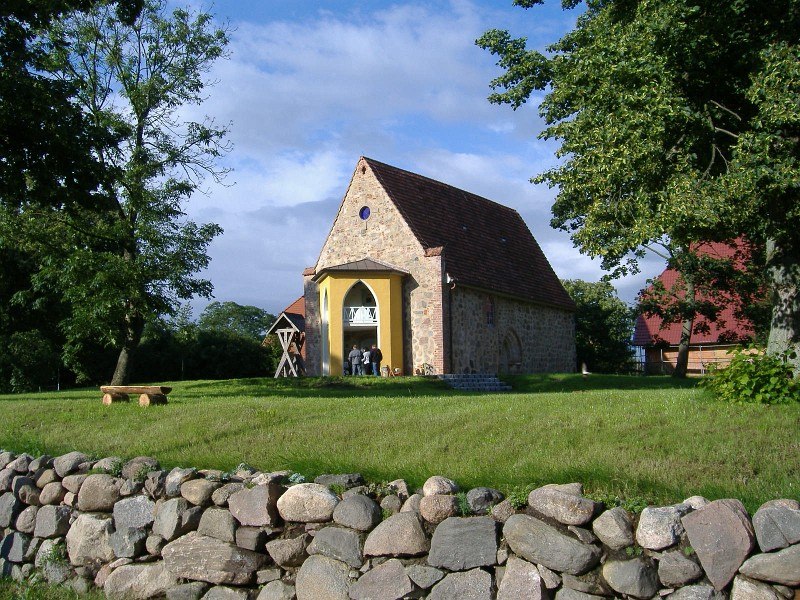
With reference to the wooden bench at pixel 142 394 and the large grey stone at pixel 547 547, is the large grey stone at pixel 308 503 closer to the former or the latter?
the large grey stone at pixel 547 547

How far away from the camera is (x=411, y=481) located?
26.3 ft

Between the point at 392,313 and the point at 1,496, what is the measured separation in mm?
21202

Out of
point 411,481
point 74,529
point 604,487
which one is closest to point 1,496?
point 74,529

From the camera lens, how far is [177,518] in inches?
331

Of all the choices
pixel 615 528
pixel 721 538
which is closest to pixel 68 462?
pixel 615 528

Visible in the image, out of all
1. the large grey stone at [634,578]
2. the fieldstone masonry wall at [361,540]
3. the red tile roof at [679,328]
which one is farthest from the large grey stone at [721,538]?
the red tile roof at [679,328]

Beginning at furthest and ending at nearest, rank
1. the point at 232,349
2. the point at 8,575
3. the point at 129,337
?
the point at 232,349 → the point at 129,337 → the point at 8,575

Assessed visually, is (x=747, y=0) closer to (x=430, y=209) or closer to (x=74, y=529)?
(x=74, y=529)

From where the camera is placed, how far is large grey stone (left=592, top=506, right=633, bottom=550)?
621cm

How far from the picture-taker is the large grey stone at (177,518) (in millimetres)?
8367

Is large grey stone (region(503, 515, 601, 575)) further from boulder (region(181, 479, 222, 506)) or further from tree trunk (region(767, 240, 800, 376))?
tree trunk (region(767, 240, 800, 376))

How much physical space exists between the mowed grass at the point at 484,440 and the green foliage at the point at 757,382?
0.91 feet

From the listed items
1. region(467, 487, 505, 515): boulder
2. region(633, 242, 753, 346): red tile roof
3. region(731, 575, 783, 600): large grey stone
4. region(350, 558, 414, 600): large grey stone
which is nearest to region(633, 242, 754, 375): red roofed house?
region(633, 242, 753, 346): red tile roof

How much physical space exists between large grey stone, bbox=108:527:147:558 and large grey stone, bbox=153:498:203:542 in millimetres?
305
